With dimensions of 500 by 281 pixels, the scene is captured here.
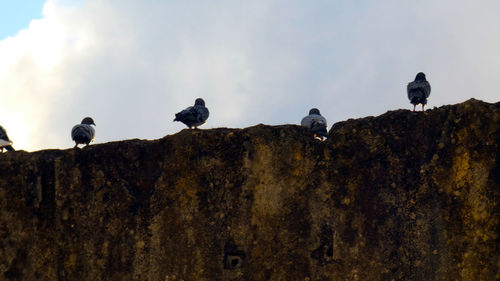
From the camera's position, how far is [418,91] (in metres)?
11.1

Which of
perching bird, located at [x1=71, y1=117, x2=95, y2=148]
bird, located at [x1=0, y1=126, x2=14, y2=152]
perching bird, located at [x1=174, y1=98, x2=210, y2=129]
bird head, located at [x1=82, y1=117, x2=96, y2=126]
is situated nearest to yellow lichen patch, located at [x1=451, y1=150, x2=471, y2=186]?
perching bird, located at [x1=174, y1=98, x2=210, y2=129]

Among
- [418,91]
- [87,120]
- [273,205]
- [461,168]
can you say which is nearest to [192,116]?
[87,120]

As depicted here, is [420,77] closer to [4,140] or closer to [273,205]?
[4,140]

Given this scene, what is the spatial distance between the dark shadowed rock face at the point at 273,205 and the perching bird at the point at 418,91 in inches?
286

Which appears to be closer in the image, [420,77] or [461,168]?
[461,168]

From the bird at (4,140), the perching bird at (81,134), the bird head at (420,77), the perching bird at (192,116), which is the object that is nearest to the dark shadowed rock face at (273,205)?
the bird at (4,140)

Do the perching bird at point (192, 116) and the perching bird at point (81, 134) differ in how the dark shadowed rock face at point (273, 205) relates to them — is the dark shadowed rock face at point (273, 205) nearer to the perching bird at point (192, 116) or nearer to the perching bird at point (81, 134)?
the perching bird at point (192, 116)

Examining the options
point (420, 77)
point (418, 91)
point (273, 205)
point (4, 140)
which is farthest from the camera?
point (420, 77)

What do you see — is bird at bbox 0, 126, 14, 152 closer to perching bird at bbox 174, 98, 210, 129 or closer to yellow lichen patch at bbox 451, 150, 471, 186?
perching bird at bbox 174, 98, 210, 129

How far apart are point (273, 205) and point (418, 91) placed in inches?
299

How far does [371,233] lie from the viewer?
396cm

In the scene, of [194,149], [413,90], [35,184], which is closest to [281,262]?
[194,149]

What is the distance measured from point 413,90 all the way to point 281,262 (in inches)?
305

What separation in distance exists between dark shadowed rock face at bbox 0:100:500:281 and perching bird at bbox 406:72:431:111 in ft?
23.8
